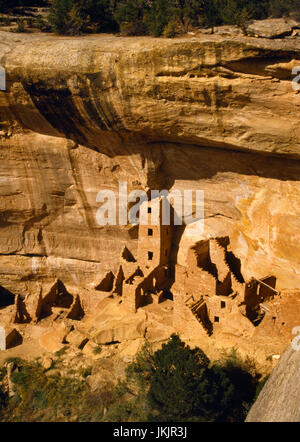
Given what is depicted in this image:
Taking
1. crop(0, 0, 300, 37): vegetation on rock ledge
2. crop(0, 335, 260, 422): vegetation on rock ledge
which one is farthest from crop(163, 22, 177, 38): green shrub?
crop(0, 335, 260, 422): vegetation on rock ledge

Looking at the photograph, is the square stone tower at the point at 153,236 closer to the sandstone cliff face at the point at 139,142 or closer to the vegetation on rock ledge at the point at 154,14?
the sandstone cliff face at the point at 139,142

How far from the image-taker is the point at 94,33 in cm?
1653

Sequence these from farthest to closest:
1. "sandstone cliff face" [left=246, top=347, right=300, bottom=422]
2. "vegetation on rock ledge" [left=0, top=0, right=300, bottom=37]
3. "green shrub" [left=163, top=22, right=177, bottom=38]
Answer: "vegetation on rock ledge" [left=0, top=0, right=300, bottom=37] → "green shrub" [left=163, top=22, right=177, bottom=38] → "sandstone cliff face" [left=246, top=347, right=300, bottom=422]

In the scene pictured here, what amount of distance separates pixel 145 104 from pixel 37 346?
8190 mm

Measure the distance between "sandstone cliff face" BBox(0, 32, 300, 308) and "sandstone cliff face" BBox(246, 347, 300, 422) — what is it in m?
3.91

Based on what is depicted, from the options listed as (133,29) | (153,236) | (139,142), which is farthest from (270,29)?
(153,236)

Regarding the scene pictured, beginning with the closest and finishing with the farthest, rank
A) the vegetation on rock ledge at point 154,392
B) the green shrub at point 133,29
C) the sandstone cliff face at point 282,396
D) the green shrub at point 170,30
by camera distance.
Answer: the sandstone cliff face at point 282,396 → the vegetation on rock ledge at point 154,392 → the green shrub at point 170,30 → the green shrub at point 133,29

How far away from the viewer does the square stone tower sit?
14742mm

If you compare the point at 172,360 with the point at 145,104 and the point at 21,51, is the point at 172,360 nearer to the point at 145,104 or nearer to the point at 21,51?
the point at 145,104

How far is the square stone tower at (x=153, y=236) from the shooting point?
14742 mm

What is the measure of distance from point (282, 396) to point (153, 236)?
7108mm

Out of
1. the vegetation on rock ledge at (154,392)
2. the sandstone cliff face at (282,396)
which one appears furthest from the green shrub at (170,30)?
the sandstone cliff face at (282,396)

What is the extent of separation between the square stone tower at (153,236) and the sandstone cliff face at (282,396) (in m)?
5.84

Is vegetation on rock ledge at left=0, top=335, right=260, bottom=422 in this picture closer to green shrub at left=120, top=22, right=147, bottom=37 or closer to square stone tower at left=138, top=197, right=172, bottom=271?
square stone tower at left=138, top=197, right=172, bottom=271
